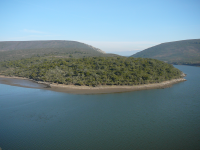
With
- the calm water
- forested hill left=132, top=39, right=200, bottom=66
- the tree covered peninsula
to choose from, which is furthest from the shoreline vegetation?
forested hill left=132, top=39, right=200, bottom=66

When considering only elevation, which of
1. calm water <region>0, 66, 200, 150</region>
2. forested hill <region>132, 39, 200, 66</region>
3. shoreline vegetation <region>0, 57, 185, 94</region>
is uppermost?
forested hill <region>132, 39, 200, 66</region>

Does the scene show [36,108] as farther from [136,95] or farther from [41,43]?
[41,43]

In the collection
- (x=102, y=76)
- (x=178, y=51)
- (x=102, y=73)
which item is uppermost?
(x=178, y=51)

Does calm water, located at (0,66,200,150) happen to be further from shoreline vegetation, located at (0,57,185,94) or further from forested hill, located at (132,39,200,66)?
forested hill, located at (132,39,200,66)

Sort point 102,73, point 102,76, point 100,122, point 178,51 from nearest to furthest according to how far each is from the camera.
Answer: point 100,122, point 102,76, point 102,73, point 178,51

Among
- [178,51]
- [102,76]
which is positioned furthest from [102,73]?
[178,51]

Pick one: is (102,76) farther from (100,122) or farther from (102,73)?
(100,122)

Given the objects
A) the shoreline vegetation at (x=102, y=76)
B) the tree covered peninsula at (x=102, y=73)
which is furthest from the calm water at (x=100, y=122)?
the tree covered peninsula at (x=102, y=73)

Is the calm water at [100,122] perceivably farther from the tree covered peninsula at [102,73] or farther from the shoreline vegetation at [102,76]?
the tree covered peninsula at [102,73]

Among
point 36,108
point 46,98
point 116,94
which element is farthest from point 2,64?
point 116,94
